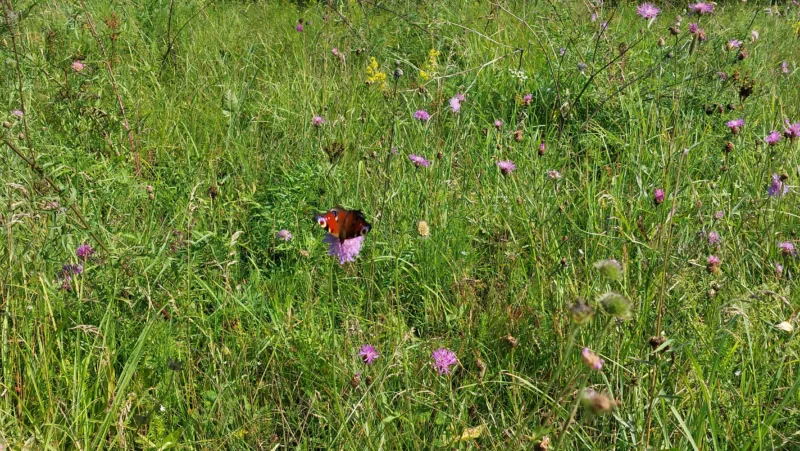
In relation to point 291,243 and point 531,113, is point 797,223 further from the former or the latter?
point 291,243

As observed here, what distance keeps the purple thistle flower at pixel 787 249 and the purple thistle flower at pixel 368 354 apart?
1.23m

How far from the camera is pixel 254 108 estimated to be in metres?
→ 3.12

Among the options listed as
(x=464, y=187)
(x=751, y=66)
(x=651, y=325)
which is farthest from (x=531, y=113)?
(x=651, y=325)

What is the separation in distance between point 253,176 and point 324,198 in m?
0.40

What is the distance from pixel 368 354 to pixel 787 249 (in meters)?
1.27

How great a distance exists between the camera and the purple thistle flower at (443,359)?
164cm

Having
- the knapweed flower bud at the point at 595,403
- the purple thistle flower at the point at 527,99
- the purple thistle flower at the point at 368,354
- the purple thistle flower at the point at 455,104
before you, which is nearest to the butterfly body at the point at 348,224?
the purple thistle flower at the point at 368,354

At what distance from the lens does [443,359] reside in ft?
5.42

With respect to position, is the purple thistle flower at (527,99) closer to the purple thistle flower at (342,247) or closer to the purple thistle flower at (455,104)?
the purple thistle flower at (455,104)

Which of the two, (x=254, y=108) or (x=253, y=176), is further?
(x=254, y=108)

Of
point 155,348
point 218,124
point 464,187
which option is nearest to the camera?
point 155,348

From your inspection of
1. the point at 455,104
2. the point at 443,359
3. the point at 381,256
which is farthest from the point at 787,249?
the point at 455,104

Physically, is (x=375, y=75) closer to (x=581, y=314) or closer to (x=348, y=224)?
(x=348, y=224)

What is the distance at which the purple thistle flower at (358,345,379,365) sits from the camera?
65.6 inches
